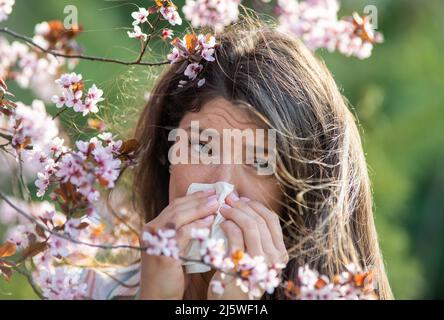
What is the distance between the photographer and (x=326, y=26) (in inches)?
56.2

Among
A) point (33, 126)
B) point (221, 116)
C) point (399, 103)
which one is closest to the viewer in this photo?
point (33, 126)

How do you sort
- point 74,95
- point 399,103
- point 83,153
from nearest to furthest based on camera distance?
point 83,153, point 74,95, point 399,103

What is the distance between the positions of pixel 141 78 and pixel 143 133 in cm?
22

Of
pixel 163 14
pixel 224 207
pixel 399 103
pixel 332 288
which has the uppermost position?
pixel 399 103

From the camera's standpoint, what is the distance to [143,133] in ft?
6.83

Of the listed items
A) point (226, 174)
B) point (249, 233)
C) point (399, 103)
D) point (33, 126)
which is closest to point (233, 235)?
point (249, 233)

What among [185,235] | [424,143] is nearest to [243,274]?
[185,235]

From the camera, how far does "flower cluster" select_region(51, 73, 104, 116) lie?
1490mm

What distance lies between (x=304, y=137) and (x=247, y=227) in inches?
12.4

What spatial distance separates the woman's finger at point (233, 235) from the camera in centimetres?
154

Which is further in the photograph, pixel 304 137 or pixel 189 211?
pixel 304 137

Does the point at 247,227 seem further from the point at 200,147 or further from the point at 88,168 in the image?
the point at 88,168

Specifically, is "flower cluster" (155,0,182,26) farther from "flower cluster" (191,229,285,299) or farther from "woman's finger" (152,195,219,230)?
"flower cluster" (191,229,285,299)
